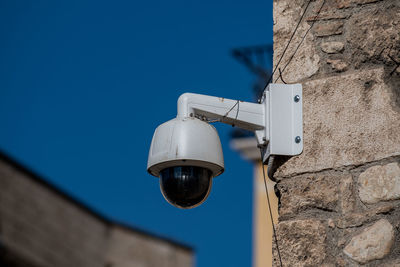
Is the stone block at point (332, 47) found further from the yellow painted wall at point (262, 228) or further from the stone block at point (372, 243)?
the yellow painted wall at point (262, 228)

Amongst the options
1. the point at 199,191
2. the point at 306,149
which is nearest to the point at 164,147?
the point at 199,191

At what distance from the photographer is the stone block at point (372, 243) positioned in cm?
308

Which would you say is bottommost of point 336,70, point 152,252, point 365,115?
point 365,115

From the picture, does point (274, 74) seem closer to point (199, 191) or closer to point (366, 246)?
point (199, 191)

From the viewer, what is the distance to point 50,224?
19.6 metres

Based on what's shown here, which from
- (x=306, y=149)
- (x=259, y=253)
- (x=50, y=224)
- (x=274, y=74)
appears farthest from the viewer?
(x=50, y=224)

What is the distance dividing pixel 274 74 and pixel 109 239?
18.7 metres

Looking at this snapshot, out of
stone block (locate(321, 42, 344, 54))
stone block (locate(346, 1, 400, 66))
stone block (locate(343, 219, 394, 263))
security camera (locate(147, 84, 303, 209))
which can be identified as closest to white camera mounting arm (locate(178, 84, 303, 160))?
security camera (locate(147, 84, 303, 209))

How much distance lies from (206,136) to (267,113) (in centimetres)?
30

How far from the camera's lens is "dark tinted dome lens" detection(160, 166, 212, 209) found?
132 inches

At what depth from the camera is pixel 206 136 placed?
3387mm

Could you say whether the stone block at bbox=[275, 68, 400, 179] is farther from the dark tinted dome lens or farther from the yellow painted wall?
the yellow painted wall

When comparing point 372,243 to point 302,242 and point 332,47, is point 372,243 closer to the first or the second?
point 302,242

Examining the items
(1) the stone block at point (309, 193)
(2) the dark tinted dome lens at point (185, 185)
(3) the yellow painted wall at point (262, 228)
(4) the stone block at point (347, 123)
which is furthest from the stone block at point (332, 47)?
(3) the yellow painted wall at point (262, 228)
